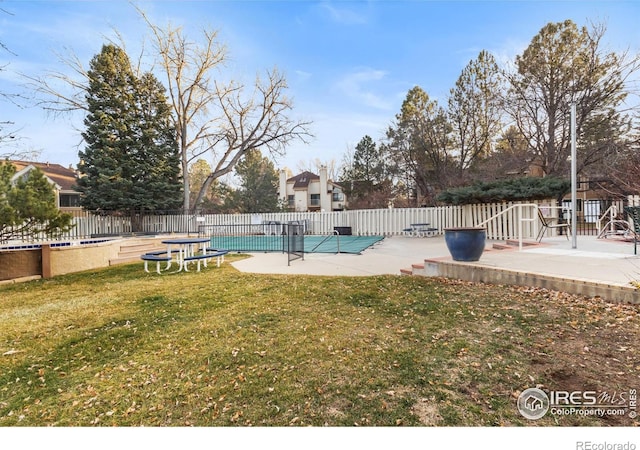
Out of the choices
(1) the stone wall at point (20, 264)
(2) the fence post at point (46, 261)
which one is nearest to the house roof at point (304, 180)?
(2) the fence post at point (46, 261)

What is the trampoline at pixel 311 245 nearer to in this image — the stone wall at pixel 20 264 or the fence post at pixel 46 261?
the fence post at pixel 46 261

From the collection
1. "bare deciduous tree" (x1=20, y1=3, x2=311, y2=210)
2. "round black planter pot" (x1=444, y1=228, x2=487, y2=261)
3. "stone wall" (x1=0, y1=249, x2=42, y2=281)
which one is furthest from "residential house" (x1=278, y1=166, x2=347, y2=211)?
"round black planter pot" (x1=444, y1=228, x2=487, y2=261)

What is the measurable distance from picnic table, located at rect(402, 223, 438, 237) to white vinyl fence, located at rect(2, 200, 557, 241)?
0.27 metres

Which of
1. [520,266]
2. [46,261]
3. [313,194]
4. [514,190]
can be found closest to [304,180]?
[313,194]

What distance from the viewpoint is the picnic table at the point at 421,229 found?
15047 millimetres

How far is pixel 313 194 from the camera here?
4338 centimetres

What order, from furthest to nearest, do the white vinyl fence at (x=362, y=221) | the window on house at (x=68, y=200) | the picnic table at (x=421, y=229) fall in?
the window on house at (x=68, y=200) < the picnic table at (x=421, y=229) < the white vinyl fence at (x=362, y=221)

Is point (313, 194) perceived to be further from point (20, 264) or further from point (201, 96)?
point (20, 264)

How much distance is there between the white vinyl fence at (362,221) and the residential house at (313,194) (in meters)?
21.2

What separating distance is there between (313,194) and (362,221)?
26.0 meters

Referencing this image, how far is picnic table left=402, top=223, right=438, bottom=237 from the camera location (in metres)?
15.0

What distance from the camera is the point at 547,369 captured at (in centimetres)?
250

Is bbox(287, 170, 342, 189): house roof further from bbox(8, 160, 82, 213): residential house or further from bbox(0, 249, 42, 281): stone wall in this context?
bbox(0, 249, 42, 281): stone wall

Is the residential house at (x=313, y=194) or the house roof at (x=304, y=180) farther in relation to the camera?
the house roof at (x=304, y=180)
